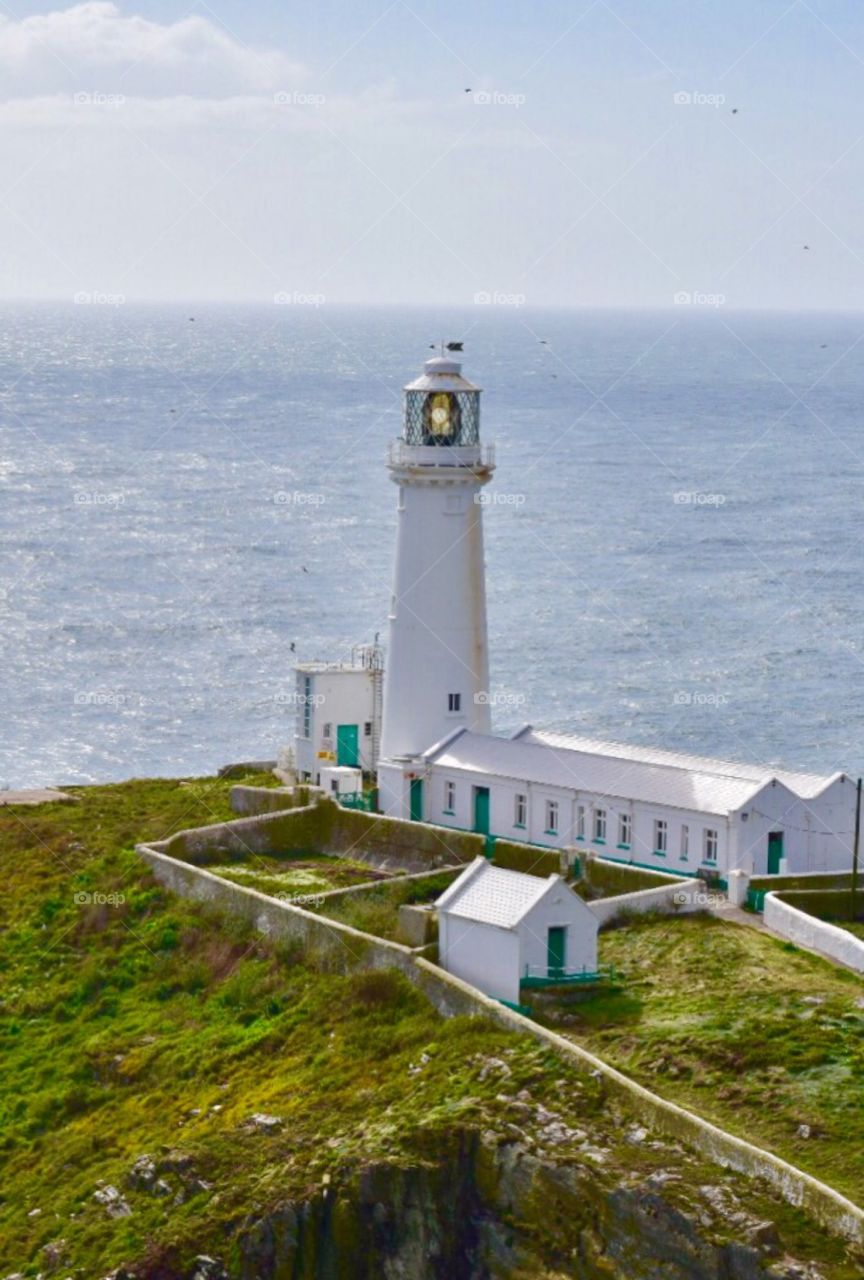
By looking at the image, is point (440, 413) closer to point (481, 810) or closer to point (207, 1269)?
point (481, 810)

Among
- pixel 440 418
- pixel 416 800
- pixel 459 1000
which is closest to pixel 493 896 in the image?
pixel 459 1000

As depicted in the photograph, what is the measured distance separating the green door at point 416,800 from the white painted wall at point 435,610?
93 centimetres

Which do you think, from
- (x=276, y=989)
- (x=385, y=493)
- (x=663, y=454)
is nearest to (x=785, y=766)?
(x=276, y=989)

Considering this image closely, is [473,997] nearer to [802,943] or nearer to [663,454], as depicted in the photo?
[802,943]

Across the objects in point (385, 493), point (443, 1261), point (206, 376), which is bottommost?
point (443, 1261)

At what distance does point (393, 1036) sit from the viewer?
3488cm

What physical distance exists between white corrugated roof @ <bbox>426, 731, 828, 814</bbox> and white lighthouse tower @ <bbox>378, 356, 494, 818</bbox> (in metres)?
0.92

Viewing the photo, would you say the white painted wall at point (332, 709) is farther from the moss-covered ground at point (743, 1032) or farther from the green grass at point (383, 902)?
the moss-covered ground at point (743, 1032)

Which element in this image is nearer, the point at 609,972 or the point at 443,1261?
the point at 443,1261

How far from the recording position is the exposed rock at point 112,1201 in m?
33.7

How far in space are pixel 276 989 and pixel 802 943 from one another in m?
8.11

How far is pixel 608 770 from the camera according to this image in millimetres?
41562

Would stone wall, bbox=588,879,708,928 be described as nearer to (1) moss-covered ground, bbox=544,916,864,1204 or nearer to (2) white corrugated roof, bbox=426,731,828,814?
(1) moss-covered ground, bbox=544,916,864,1204

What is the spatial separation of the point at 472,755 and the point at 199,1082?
31.5 ft
